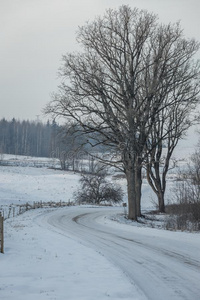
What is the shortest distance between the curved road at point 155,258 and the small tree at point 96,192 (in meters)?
35.8

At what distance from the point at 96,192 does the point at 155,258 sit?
44424mm

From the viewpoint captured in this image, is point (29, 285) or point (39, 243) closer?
point (29, 285)

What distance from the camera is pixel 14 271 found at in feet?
29.2

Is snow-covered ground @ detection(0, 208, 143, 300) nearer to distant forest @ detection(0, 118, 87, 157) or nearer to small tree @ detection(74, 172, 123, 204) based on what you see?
small tree @ detection(74, 172, 123, 204)

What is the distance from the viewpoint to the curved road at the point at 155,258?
24.7 feet

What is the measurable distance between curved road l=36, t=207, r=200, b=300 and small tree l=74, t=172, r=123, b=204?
1408 inches

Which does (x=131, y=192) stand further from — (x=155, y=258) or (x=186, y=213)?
(x=155, y=258)

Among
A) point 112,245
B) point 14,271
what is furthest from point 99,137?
point 14,271

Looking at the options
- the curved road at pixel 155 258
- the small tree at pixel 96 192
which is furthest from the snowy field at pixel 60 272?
the small tree at pixel 96 192

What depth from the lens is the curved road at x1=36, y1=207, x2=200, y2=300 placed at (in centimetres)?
752

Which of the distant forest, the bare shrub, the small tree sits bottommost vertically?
the bare shrub

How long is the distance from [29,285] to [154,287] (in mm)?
2829

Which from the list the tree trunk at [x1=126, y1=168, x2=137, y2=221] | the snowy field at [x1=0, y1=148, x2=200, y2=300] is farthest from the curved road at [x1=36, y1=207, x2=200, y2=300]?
the tree trunk at [x1=126, y1=168, x2=137, y2=221]

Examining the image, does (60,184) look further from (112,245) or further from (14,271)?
(14,271)
